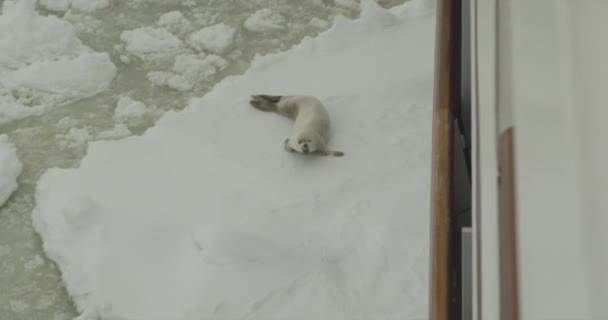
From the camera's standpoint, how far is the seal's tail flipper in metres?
2.71

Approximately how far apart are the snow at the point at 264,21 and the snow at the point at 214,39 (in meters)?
0.10

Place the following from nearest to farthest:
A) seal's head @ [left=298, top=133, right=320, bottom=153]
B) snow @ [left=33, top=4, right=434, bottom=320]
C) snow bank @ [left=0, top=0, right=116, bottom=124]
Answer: snow @ [left=33, top=4, right=434, bottom=320], seal's head @ [left=298, top=133, right=320, bottom=153], snow bank @ [left=0, top=0, right=116, bottom=124]

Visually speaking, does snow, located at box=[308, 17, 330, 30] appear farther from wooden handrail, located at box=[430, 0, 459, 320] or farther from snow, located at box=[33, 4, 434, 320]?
wooden handrail, located at box=[430, 0, 459, 320]

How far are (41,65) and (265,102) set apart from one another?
3.21ft

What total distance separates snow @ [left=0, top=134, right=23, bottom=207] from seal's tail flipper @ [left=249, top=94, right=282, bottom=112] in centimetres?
86

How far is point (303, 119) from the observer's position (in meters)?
2.51

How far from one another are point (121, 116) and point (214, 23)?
2.45 ft

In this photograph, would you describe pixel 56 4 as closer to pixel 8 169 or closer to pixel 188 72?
pixel 188 72

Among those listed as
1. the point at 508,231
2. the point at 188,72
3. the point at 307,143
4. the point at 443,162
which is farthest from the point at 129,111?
the point at 508,231

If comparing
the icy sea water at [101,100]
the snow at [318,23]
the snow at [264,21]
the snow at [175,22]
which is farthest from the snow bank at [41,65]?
the snow at [318,23]

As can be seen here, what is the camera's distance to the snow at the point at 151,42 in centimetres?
308

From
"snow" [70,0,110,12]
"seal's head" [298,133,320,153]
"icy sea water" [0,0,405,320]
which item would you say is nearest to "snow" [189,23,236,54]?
"icy sea water" [0,0,405,320]

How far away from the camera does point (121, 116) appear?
9.03ft

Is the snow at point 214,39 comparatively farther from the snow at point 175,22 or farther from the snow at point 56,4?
the snow at point 56,4
